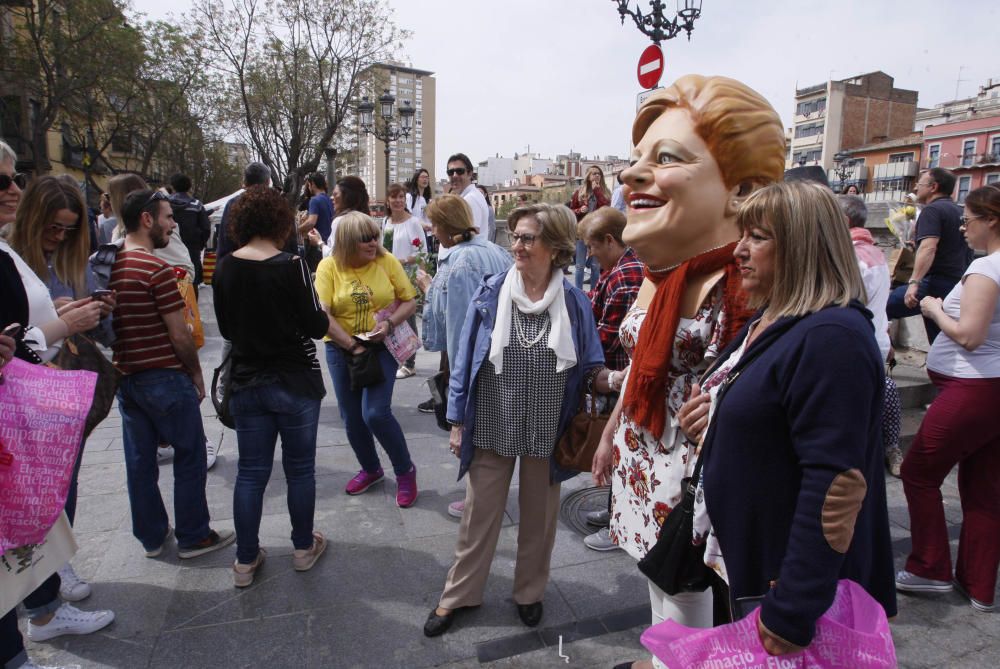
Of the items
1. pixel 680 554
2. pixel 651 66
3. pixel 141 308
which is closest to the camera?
pixel 680 554

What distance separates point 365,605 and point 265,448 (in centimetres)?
91

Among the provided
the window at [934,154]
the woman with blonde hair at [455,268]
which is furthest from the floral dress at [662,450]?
the window at [934,154]

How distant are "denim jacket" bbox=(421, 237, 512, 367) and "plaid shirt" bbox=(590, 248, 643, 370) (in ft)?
2.56

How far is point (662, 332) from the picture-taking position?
2.04 meters

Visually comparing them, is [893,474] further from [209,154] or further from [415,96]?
[415,96]

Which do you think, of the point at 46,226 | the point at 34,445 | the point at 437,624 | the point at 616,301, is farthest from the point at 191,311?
the point at 616,301

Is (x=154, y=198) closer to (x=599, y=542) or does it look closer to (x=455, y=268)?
(x=455, y=268)

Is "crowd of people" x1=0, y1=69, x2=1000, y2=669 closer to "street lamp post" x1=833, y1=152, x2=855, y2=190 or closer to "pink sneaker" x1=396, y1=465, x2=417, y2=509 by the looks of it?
"pink sneaker" x1=396, y1=465, x2=417, y2=509

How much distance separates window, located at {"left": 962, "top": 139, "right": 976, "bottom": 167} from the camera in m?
49.3

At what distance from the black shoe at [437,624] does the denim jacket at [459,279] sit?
4.37 feet

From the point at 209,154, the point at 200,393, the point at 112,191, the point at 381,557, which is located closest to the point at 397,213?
the point at 112,191

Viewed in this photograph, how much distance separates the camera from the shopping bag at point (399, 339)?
391 cm

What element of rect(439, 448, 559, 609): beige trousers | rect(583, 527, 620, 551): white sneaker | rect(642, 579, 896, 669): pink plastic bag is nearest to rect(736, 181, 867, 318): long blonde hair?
rect(642, 579, 896, 669): pink plastic bag

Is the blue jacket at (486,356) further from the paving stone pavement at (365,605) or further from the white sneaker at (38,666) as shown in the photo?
the white sneaker at (38,666)
